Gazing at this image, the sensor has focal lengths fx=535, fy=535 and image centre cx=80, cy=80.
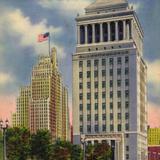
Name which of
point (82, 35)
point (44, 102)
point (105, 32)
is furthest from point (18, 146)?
point (44, 102)

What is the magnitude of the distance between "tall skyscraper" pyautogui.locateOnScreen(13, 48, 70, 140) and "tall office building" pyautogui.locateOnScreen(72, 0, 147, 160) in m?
22.1

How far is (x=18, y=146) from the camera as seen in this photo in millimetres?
43625

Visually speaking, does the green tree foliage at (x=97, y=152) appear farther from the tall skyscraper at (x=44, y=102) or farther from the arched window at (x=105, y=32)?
the tall skyscraper at (x=44, y=102)

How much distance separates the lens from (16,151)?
4319 cm

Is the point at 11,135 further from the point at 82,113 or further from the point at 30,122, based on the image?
the point at 30,122

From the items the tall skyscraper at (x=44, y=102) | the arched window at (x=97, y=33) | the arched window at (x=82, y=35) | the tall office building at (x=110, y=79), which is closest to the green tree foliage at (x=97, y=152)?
the tall office building at (x=110, y=79)

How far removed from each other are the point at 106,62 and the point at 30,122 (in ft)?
99.7

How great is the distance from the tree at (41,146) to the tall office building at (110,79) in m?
17.6

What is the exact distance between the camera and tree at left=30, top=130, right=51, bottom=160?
44.3m

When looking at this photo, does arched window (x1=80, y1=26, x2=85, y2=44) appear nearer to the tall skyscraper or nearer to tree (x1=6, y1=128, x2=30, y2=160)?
the tall skyscraper

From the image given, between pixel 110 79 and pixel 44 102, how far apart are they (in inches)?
1245

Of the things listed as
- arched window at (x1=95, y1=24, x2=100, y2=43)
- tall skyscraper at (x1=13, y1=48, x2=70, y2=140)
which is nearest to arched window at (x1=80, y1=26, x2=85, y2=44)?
arched window at (x1=95, y1=24, x2=100, y2=43)

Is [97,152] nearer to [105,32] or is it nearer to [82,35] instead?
[105,32]

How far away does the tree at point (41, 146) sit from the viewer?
44.3m
